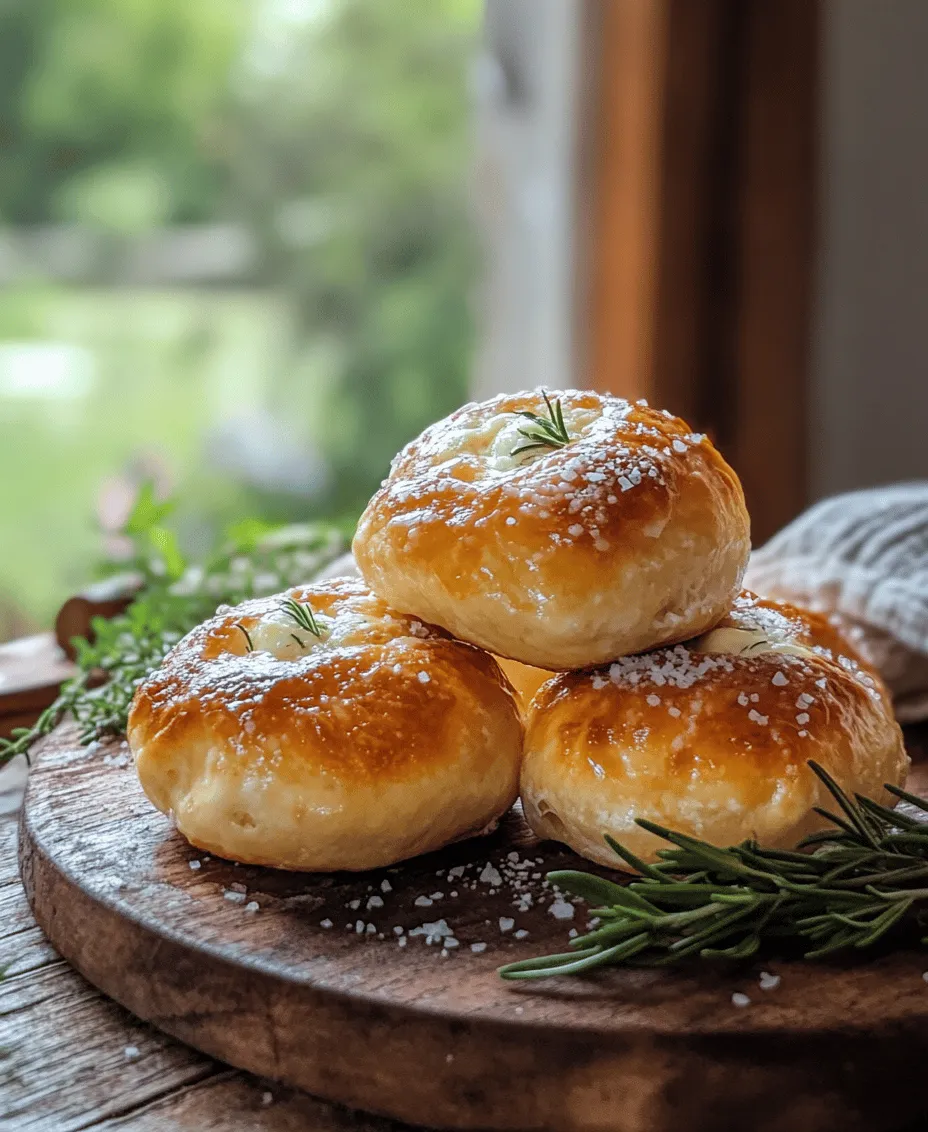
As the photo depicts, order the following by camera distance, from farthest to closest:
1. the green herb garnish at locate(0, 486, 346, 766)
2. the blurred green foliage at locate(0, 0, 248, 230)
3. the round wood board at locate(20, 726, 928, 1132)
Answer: the blurred green foliage at locate(0, 0, 248, 230) → the green herb garnish at locate(0, 486, 346, 766) → the round wood board at locate(20, 726, 928, 1132)

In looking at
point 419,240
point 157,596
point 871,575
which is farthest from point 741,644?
point 419,240

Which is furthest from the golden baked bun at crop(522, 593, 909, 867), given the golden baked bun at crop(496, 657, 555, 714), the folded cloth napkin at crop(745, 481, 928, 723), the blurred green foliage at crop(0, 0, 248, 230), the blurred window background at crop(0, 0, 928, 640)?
the blurred green foliage at crop(0, 0, 248, 230)

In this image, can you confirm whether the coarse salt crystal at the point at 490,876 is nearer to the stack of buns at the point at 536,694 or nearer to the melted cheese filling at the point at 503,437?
the stack of buns at the point at 536,694

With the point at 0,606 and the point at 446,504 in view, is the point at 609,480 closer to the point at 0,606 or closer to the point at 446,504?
the point at 446,504

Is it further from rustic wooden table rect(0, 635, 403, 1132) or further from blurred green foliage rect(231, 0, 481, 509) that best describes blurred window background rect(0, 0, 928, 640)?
rustic wooden table rect(0, 635, 403, 1132)

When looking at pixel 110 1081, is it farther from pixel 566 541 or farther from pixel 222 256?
pixel 222 256

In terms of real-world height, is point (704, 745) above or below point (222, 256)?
below
